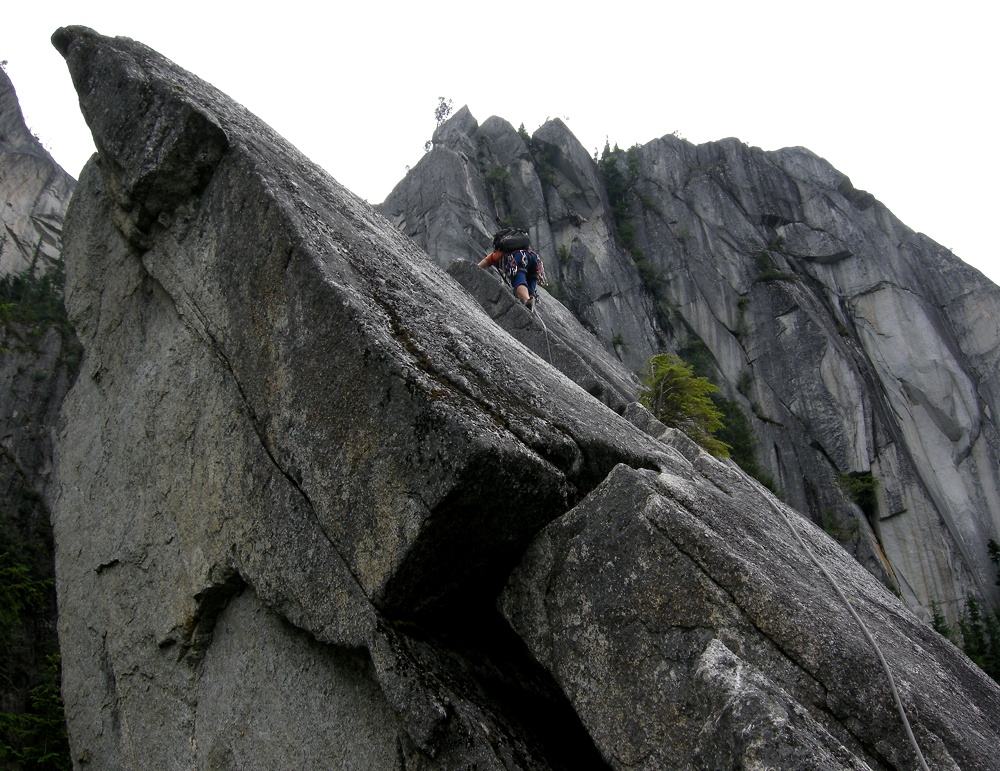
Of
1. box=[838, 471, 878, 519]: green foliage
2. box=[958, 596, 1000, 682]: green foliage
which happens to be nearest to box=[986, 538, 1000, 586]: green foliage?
box=[958, 596, 1000, 682]: green foliage

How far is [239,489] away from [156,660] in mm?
2126

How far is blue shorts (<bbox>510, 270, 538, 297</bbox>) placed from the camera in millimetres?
15859

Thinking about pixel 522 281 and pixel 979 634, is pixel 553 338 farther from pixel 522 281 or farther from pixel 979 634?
pixel 979 634

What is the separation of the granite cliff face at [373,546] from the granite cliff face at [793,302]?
774 inches

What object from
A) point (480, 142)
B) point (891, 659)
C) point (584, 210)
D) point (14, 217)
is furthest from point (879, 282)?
point (14, 217)

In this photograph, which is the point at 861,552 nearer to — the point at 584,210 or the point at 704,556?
the point at 584,210

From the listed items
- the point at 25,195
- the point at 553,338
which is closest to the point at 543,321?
the point at 553,338

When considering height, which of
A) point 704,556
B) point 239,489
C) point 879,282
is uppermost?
point 879,282

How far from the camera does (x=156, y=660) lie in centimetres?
765

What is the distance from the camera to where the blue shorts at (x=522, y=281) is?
624 inches

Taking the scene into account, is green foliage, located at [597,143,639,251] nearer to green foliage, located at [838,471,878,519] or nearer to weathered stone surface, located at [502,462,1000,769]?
green foliage, located at [838,471,878,519]

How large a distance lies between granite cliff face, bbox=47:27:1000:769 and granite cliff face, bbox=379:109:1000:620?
1966cm

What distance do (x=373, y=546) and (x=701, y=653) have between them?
2387mm

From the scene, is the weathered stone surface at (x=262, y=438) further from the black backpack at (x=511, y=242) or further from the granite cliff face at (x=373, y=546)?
the black backpack at (x=511, y=242)
